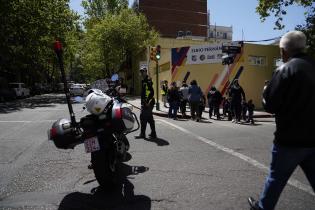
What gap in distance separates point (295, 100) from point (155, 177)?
3.24 m

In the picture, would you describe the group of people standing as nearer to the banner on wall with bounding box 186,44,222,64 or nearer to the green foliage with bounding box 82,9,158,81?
the banner on wall with bounding box 186,44,222,64

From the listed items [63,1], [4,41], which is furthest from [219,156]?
[63,1]

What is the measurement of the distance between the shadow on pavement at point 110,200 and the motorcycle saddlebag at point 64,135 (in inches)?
28.5

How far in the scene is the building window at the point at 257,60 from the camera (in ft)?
83.7

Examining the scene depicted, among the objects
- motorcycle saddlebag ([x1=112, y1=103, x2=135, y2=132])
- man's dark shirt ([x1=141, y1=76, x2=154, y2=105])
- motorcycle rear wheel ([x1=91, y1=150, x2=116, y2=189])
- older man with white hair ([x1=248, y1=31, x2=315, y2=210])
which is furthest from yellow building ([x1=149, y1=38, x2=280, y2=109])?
older man with white hair ([x1=248, y1=31, x2=315, y2=210])

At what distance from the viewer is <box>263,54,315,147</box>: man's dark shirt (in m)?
3.54

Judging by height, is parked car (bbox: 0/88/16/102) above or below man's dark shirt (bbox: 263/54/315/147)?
below

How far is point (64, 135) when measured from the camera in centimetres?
582

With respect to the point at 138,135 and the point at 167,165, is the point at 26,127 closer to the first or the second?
the point at 138,135

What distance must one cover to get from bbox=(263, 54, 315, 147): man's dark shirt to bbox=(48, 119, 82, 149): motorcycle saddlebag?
3.10 m

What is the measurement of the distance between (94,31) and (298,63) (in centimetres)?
4400

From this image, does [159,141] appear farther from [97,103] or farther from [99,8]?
[99,8]

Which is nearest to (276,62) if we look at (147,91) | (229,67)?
(229,67)

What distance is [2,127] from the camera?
13789 millimetres
